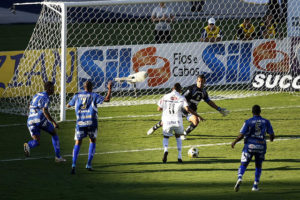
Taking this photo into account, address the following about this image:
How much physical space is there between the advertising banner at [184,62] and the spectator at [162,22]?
1.27m

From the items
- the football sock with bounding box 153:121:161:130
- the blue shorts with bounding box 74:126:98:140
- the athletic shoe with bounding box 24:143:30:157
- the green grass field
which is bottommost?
the green grass field

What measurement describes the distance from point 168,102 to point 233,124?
509 cm

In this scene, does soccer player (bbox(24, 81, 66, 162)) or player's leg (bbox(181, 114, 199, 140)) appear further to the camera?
player's leg (bbox(181, 114, 199, 140))

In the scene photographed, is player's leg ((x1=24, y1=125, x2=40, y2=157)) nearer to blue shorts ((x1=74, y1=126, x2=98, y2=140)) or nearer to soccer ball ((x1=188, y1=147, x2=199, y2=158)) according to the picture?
blue shorts ((x1=74, y1=126, x2=98, y2=140))

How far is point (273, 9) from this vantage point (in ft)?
92.5

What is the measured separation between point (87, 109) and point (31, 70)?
914cm

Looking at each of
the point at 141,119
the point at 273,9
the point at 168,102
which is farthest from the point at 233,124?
the point at 273,9

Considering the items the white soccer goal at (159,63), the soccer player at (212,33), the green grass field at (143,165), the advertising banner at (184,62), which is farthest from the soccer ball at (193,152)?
the soccer player at (212,33)

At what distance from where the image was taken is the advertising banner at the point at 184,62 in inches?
968

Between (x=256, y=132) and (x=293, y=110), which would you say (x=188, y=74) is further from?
(x=256, y=132)

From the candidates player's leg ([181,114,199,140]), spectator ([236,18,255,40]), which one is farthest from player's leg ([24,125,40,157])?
spectator ([236,18,255,40])

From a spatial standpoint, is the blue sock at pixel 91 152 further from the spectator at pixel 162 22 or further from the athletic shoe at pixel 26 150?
the spectator at pixel 162 22

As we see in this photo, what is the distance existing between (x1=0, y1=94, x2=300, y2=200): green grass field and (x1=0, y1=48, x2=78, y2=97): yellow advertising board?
1.93 metres

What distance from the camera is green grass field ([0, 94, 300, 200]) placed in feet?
44.3
